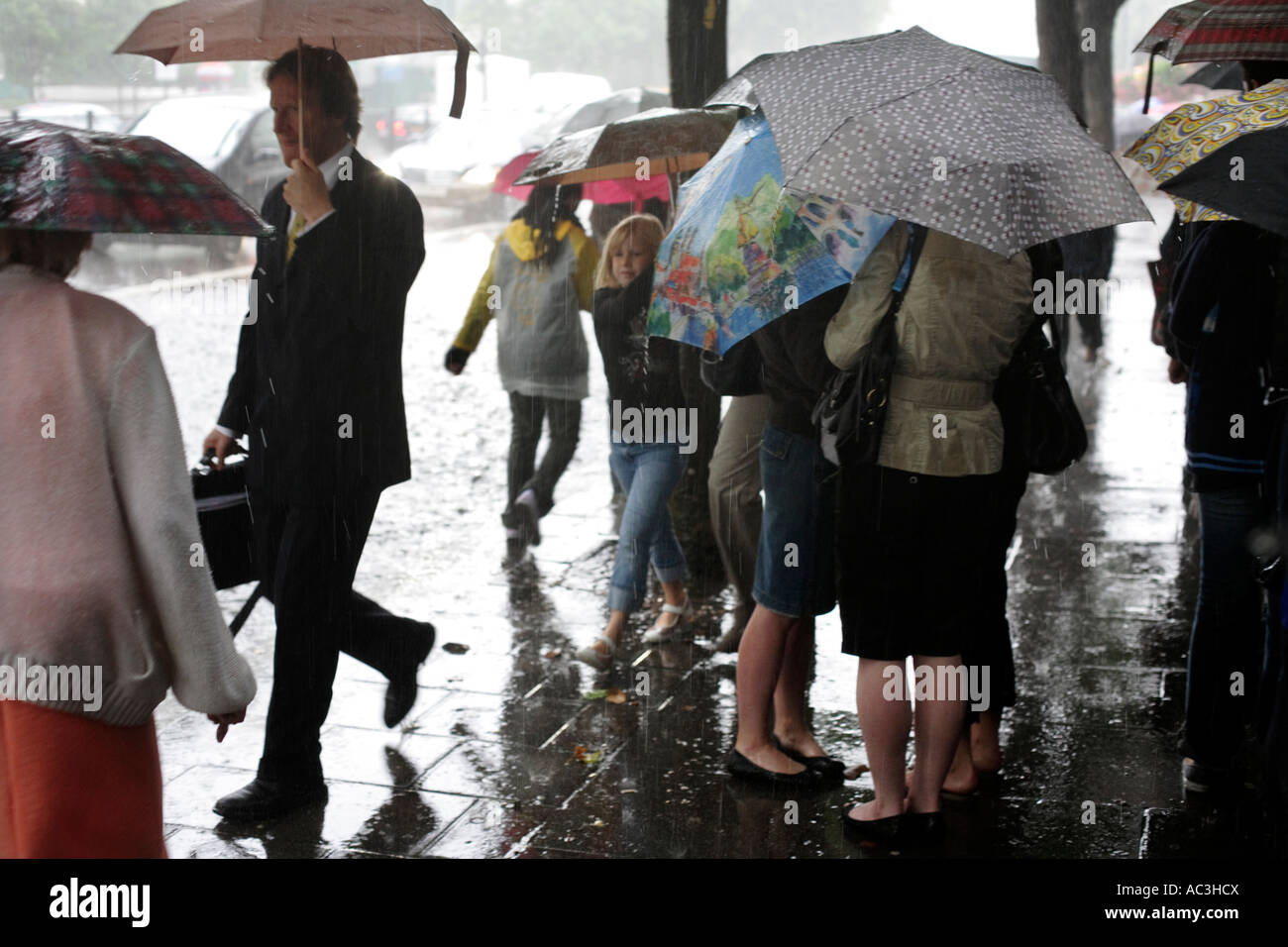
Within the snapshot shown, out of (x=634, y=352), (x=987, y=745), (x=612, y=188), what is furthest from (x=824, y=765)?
(x=612, y=188)

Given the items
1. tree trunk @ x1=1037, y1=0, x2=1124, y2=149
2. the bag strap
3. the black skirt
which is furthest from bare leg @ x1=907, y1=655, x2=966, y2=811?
tree trunk @ x1=1037, y1=0, x2=1124, y2=149

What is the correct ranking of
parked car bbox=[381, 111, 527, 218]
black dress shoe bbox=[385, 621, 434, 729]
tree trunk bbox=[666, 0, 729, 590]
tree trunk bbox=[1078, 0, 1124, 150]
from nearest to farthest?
black dress shoe bbox=[385, 621, 434, 729] < tree trunk bbox=[666, 0, 729, 590] < tree trunk bbox=[1078, 0, 1124, 150] < parked car bbox=[381, 111, 527, 218]

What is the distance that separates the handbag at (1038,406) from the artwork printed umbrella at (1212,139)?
54 cm

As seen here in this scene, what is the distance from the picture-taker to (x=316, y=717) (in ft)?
15.4

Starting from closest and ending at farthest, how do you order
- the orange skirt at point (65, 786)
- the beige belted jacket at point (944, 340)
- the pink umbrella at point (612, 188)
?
the orange skirt at point (65, 786), the beige belted jacket at point (944, 340), the pink umbrella at point (612, 188)

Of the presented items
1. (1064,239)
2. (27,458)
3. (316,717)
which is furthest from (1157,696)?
(27,458)

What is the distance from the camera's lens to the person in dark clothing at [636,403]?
19.4 ft

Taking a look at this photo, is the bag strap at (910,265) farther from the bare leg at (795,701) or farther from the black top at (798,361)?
the bare leg at (795,701)

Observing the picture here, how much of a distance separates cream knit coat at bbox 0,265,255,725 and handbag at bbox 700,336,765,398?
213 cm

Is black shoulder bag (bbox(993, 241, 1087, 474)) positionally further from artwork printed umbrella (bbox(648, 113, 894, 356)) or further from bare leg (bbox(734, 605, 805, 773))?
bare leg (bbox(734, 605, 805, 773))

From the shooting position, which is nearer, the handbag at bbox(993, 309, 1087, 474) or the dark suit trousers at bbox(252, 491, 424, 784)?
the handbag at bbox(993, 309, 1087, 474)

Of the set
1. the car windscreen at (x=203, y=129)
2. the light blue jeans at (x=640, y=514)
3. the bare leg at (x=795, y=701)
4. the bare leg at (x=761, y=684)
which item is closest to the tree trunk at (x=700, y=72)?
the light blue jeans at (x=640, y=514)

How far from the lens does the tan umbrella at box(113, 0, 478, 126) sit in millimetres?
4555
